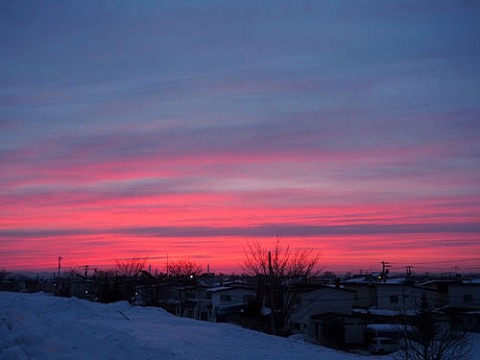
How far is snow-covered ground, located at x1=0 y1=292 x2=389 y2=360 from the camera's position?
15.7 m

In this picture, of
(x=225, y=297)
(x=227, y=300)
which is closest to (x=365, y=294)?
(x=227, y=300)

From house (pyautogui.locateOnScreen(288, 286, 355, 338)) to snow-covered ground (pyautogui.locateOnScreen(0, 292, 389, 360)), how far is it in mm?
24279

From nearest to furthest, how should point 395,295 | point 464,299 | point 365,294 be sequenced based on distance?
point 464,299 → point 395,295 → point 365,294

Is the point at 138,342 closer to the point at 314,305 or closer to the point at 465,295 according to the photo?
the point at 314,305

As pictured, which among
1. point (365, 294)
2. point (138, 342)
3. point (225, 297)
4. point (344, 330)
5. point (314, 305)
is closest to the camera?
point (138, 342)

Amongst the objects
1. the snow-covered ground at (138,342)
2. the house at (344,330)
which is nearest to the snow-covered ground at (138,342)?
the snow-covered ground at (138,342)

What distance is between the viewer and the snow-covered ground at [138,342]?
51.5ft

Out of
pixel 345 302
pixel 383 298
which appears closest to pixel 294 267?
pixel 345 302

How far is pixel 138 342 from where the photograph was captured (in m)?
17.4

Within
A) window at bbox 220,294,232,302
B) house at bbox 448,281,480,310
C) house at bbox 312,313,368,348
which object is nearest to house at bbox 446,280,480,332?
house at bbox 448,281,480,310

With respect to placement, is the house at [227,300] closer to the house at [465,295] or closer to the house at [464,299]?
the house at [464,299]

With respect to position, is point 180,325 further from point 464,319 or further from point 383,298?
point 383,298

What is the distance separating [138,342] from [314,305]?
1326 inches

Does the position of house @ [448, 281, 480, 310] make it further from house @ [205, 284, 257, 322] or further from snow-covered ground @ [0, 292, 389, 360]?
snow-covered ground @ [0, 292, 389, 360]
